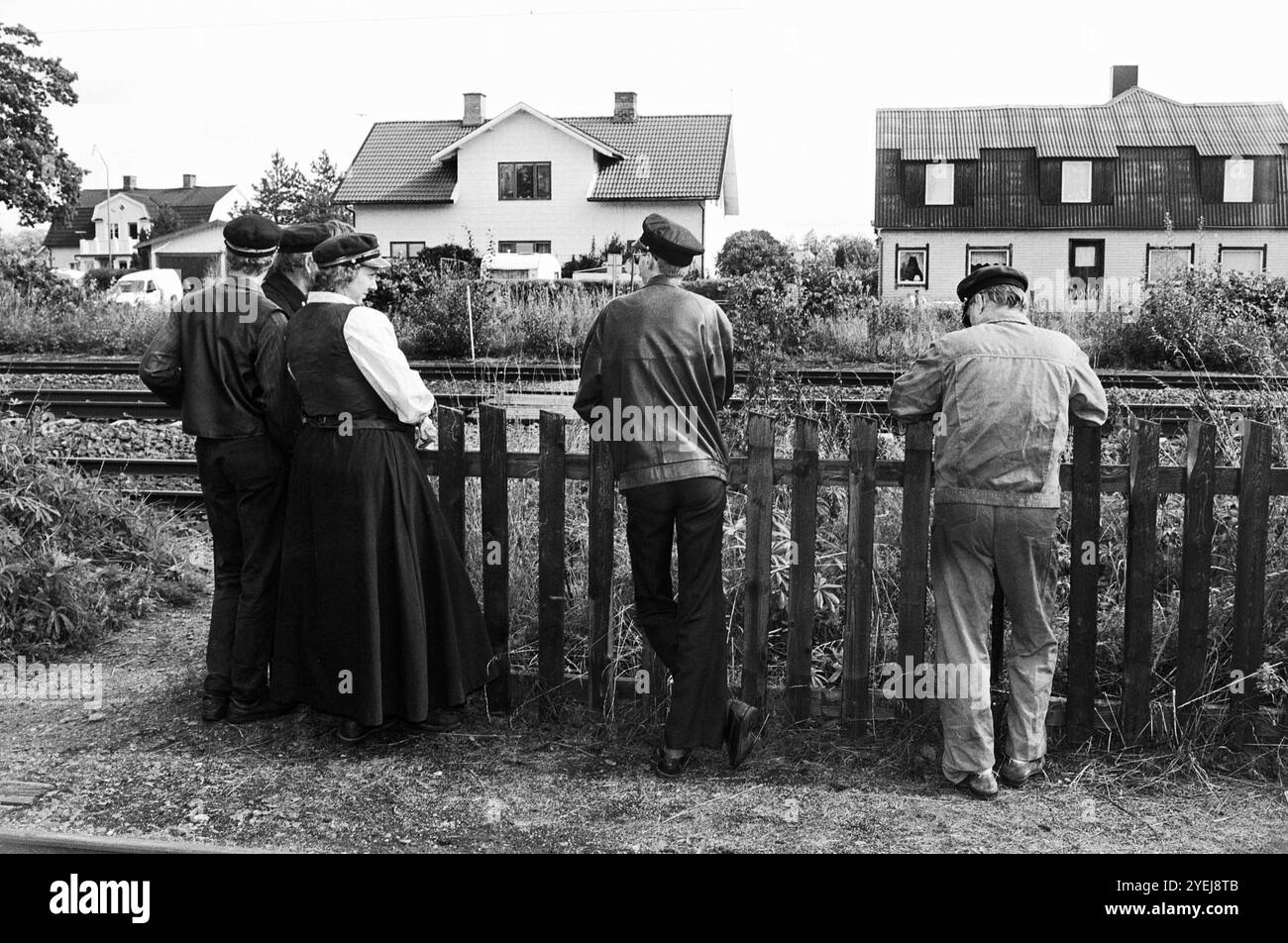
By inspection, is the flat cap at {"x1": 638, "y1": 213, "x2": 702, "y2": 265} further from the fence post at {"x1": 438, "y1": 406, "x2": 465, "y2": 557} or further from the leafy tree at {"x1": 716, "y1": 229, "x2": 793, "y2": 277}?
the leafy tree at {"x1": 716, "y1": 229, "x2": 793, "y2": 277}

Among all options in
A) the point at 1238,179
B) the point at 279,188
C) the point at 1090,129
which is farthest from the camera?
the point at 279,188

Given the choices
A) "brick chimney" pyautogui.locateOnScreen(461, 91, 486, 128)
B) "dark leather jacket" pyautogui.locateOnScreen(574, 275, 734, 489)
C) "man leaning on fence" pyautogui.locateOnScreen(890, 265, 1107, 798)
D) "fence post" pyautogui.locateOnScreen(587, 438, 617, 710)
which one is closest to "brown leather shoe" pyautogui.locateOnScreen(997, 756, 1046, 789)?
"man leaning on fence" pyautogui.locateOnScreen(890, 265, 1107, 798)

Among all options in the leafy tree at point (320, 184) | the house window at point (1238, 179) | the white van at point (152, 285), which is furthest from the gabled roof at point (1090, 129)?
the leafy tree at point (320, 184)

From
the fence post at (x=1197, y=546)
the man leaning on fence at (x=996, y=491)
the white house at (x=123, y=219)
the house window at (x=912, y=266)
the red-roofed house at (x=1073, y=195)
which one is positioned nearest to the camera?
the man leaning on fence at (x=996, y=491)

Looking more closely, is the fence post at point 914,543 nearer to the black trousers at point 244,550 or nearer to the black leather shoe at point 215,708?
the black trousers at point 244,550

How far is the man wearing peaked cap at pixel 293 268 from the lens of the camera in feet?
17.5

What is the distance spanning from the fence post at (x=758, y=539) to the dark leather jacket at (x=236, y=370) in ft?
6.16

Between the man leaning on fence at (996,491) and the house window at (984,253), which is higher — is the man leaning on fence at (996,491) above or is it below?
below

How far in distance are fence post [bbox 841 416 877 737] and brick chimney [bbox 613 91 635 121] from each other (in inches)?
1936

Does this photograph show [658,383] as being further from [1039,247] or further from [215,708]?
[1039,247]

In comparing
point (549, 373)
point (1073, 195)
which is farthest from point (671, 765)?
point (1073, 195)

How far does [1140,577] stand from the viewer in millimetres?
4930

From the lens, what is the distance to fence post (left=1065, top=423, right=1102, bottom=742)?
4934mm

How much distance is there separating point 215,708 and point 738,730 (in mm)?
2254
